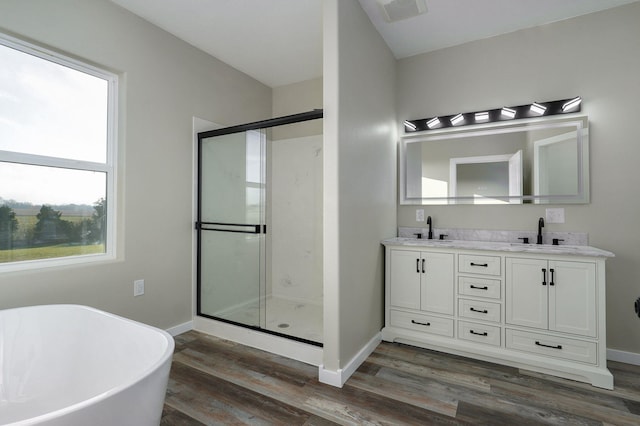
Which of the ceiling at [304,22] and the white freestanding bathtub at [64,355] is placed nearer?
the white freestanding bathtub at [64,355]

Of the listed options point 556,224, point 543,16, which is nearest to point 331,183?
Answer: point 556,224

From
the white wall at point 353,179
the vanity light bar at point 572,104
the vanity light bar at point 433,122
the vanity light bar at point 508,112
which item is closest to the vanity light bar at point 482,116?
the vanity light bar at point 508,112

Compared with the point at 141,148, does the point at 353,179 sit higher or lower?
lower

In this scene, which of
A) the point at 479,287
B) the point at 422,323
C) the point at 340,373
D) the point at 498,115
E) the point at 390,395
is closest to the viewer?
the point at 390,395

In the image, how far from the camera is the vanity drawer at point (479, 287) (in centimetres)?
234

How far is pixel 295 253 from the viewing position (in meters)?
2.69

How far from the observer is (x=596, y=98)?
2416 mm

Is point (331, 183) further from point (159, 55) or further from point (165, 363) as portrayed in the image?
point (159, 55)

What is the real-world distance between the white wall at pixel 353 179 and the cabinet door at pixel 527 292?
0.99 meters

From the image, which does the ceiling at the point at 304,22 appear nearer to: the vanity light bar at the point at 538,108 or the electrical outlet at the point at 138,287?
the vanity light bar at the point at 538,108

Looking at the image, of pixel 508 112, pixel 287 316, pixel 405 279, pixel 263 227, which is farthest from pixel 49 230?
pixel 508 112

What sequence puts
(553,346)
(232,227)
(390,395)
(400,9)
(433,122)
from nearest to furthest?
(390,395), (553,346), (400,9), (232,227), (433,122)

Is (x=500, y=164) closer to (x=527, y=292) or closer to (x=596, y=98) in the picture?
(x=596, y=98)

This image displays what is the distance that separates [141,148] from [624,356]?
4010 millimetres
